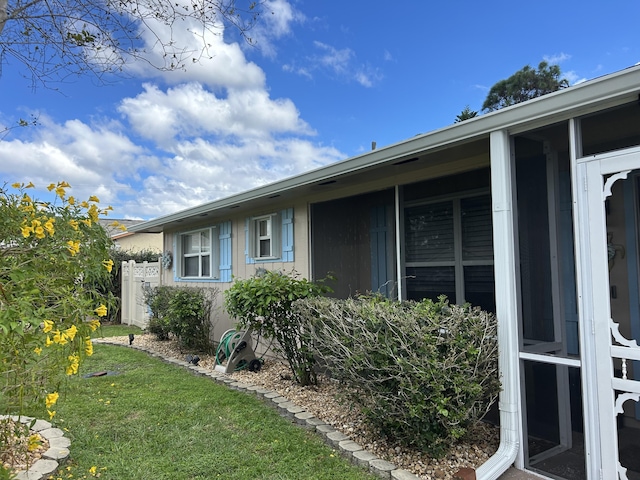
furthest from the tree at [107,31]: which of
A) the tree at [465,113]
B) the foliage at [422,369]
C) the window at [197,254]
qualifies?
the tree at [465,113]

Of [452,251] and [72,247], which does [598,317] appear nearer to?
[452,251]

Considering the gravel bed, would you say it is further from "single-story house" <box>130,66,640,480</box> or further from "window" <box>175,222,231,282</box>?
"window" <box>175,222,231,282</box>

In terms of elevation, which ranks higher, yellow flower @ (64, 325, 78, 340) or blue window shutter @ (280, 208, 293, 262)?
blue window shutter @ (280, 208, 293, 262)

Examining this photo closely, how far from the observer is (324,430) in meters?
3.76

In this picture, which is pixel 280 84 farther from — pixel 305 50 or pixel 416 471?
pixel 416 471

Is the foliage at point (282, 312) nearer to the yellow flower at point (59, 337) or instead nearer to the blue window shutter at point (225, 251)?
the blue window shutter at point (225, 251)

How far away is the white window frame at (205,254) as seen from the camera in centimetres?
839

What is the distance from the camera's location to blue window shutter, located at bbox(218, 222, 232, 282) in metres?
7.92

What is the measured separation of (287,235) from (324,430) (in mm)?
3343

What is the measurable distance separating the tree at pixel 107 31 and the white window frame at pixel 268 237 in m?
2.80

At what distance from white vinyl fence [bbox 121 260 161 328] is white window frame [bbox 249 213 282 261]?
15.0ft

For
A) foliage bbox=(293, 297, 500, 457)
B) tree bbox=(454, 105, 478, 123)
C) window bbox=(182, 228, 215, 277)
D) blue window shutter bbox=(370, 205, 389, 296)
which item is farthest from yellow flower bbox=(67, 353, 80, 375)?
tree bbox=(454, 105, 478, 123)

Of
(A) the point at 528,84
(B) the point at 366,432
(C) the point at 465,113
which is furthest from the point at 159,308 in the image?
(A) the point at 528,84

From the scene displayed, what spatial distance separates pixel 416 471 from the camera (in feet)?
9.92
